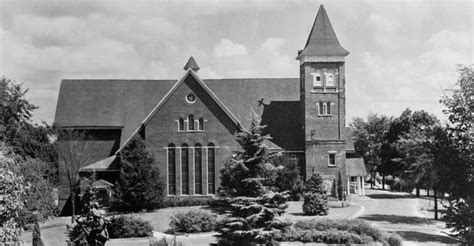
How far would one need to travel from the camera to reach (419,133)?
121 feet

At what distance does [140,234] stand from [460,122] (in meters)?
19.8

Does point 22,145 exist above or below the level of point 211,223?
above

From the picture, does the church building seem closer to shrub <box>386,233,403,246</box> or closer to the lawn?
the lawn

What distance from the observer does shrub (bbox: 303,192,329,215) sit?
38.4 m

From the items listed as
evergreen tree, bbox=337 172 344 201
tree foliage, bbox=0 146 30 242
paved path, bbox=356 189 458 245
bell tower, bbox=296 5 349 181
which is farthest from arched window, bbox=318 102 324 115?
tree foliage, bbox=0 146 30 242

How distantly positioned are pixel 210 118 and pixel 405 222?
19419 millimetres

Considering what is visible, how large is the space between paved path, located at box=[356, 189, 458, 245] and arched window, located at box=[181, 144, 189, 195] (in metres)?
15.8

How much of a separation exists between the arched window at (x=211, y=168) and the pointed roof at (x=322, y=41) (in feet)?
40.5

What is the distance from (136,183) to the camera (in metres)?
41.1

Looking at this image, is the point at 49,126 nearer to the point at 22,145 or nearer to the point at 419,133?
the point at 22,145

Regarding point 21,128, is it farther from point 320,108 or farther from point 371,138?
point 371,138

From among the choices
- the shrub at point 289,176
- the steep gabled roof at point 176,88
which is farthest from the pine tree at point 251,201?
the steep gabled roof at point 176,88

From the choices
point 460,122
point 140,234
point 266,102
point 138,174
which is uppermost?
point 266,102

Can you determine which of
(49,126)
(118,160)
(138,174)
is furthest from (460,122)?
(49,126)
